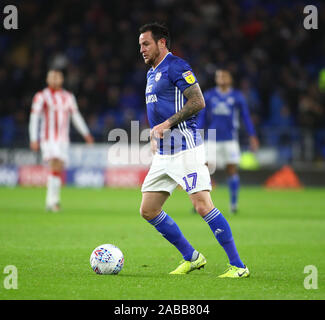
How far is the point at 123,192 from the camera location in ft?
60.2

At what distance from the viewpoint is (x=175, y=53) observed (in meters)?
22.7

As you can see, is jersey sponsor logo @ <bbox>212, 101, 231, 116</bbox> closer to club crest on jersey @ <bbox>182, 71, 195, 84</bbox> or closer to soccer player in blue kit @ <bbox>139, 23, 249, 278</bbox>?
soccer player in blue kit @ <bbox>139, 23, 249, 278</bbox>

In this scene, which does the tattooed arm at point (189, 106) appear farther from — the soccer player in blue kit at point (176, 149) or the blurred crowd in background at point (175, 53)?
the blurred crowd in background at point (175, 53)

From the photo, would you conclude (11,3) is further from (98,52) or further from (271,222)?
(271,222)

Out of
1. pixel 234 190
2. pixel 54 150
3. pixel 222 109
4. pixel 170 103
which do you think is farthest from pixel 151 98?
pixel 54 150

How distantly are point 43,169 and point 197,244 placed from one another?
41.5 ft

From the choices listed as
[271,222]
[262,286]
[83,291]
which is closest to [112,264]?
[83,291]

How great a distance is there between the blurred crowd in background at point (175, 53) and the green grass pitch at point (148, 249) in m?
5.57

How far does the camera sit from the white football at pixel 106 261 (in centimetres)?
618

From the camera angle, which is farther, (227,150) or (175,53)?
(175,53)

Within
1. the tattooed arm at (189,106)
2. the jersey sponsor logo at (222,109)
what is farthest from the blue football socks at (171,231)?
the jersey sponsor logo at (222,109)

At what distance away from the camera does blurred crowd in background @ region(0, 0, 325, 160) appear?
827 inches

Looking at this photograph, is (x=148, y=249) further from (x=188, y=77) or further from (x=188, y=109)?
(x=188, y=77)

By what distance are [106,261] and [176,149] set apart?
3.83ft
